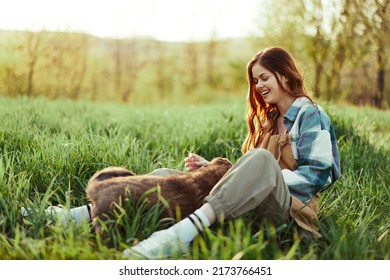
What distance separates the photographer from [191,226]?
1.93 metres

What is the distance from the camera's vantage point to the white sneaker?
1.85 meters

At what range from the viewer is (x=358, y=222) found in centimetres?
246

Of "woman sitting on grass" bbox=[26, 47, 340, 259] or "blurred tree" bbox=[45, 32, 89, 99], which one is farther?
"blurred tree" bbox=[45, 32, 89, 99]

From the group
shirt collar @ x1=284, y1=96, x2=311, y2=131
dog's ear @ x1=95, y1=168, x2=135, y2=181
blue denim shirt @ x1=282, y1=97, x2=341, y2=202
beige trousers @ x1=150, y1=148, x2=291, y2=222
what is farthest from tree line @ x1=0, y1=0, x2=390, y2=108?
dog's ear @ x1=95, y1=168, x2=135, y2=181

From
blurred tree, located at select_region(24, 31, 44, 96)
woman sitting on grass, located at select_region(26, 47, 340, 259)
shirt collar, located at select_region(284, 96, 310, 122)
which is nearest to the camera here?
woman sitting on grass, located at select_region(26, 47, 340, 259)

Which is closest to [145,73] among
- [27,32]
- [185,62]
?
[185,62]

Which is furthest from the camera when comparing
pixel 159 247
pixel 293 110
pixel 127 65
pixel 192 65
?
pixel 192 65

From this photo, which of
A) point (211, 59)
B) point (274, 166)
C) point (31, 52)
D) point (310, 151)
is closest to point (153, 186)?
point (274, 166)

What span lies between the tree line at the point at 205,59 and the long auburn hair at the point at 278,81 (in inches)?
13.9

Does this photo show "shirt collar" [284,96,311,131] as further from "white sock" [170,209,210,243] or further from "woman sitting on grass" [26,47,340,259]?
"white sock" [170,209,210,243]

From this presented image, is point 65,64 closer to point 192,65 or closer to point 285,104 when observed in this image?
point 192,65

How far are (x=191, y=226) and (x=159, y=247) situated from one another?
0.16 meters

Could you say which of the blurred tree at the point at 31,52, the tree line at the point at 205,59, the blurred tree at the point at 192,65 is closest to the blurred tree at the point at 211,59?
the tree line at the point at 205,59

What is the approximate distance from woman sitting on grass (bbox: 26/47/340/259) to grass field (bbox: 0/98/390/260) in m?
0.08
